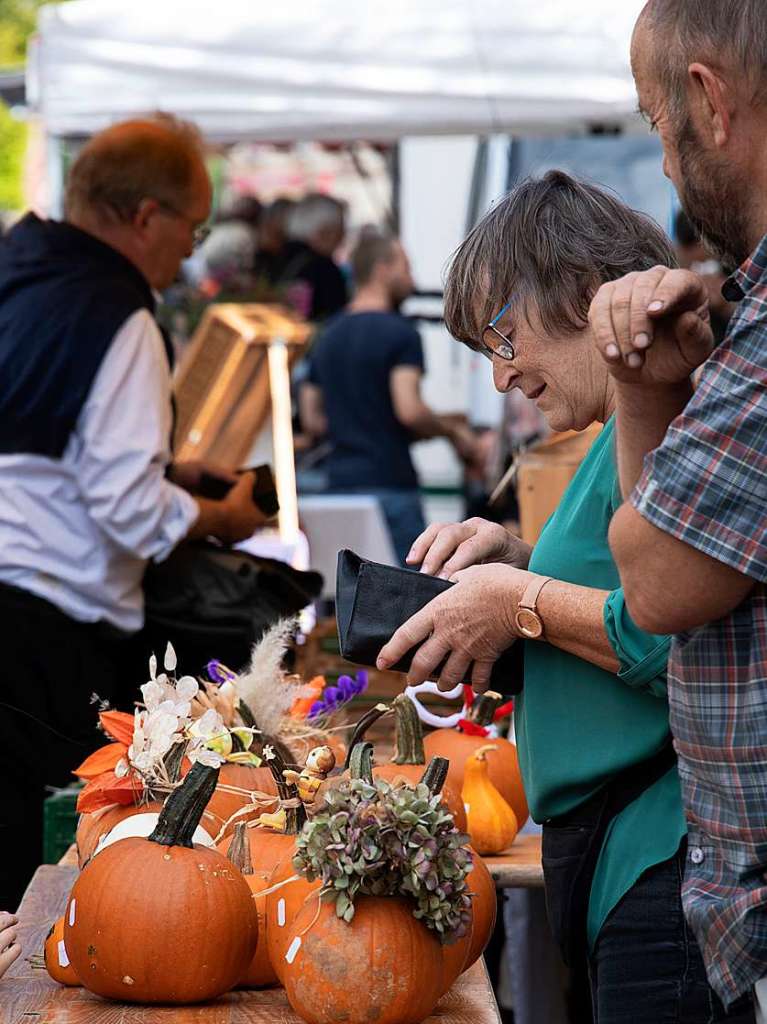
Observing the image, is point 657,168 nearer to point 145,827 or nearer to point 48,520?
point 48,520

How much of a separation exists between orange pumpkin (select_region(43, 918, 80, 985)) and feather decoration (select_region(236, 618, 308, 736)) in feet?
1.64

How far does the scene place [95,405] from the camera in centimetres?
319

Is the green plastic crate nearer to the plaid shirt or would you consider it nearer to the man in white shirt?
the man in white shirt

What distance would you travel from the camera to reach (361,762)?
5.85 ft

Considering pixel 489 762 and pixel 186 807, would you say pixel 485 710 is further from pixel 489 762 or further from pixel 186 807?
pixel 186 807

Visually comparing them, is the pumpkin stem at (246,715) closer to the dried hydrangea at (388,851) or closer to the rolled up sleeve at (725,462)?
the dried hydrangea at (388,851)

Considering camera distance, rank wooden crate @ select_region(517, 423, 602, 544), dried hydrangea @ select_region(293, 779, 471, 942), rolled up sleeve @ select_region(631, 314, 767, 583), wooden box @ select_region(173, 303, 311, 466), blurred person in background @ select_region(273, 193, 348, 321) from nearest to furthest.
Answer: rolled up sleeve @ select_region(631, 314, 767, 583) < dried hydrangea @ select_region(293, 779, 471, 942) < wooden crate @ select_region(517, 423, 602, 544) < wooden box @ select_region(173, 303, 311, 466) < blurred person in background @ select_region(273, 193, 348, 321)

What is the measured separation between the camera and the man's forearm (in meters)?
1.31

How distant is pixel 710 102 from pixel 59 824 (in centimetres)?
219

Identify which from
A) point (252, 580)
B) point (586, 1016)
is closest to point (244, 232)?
point (252, 580)

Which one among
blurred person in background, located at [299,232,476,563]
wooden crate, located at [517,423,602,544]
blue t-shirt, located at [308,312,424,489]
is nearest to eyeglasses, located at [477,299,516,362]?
wooden crate, located at [517,423,602,544]

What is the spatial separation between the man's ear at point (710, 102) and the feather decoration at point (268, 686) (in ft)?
3.81

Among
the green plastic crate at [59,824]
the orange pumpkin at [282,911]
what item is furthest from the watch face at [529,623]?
the green plastic crate at [59,824]

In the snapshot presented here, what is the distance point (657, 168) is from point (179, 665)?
261 centimetres
